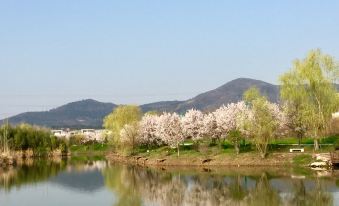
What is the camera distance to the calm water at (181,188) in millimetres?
43406

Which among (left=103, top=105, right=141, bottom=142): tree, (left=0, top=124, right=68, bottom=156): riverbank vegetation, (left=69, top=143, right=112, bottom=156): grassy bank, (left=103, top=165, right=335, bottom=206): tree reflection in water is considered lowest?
(left=103, top=165, right=335, bottom=206): tree reflection in water

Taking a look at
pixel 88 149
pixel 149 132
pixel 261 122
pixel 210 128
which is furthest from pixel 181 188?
pixel 88 149

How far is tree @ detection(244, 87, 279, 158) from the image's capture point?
7038cm

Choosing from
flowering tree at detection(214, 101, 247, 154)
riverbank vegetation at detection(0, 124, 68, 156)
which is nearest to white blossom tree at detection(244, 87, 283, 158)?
flowering tree at detection(214, 101, 247, 154)

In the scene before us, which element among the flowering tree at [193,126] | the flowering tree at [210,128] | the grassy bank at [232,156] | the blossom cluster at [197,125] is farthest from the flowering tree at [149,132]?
the flowering tree at [210,128]

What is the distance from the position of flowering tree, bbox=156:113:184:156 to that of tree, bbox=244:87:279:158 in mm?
16355

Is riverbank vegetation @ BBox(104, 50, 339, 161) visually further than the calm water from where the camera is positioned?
Yes

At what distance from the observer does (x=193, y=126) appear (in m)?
90.1

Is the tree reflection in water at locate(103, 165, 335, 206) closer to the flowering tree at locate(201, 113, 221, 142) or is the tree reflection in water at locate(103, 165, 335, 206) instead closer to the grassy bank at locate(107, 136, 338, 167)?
the grassy bank at locate(107, 136, 338, 167)

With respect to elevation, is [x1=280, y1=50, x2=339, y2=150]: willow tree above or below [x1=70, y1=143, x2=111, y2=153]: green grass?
above

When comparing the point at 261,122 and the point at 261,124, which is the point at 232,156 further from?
the point at 261,122

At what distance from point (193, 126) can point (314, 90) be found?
2519 cm

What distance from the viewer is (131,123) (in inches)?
4097

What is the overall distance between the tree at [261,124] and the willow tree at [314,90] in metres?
4.25
